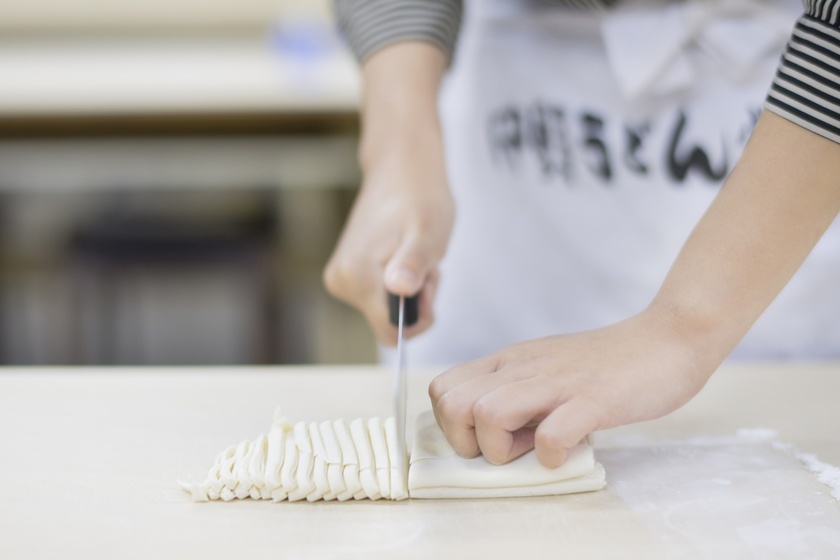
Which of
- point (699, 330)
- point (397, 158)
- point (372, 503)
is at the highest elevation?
point (397, 158)

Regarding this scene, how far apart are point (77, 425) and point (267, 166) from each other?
69.9 inches

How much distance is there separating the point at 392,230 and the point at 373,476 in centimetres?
32

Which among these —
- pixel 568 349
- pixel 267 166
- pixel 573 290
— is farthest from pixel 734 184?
pixel 267 166

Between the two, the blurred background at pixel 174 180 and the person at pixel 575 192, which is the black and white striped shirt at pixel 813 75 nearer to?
the person at pixel 575 192

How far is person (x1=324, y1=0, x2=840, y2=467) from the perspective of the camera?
1.81 ft

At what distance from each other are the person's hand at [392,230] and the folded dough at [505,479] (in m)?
0.25

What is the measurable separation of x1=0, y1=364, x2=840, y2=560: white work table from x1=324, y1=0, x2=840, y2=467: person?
0.06m

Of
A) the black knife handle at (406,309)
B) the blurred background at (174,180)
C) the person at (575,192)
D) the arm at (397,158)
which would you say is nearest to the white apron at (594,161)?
the person at (575,192)

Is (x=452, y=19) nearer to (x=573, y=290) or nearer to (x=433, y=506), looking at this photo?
(x=573, y=290)

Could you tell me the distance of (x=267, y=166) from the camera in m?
2.38

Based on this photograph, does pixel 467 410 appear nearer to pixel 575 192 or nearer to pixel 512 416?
pixel 512 416

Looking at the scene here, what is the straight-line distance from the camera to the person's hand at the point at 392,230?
788 millimetres

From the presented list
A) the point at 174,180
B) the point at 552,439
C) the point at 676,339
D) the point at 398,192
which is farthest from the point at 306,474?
the point at 174,180

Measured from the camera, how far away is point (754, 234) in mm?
537
